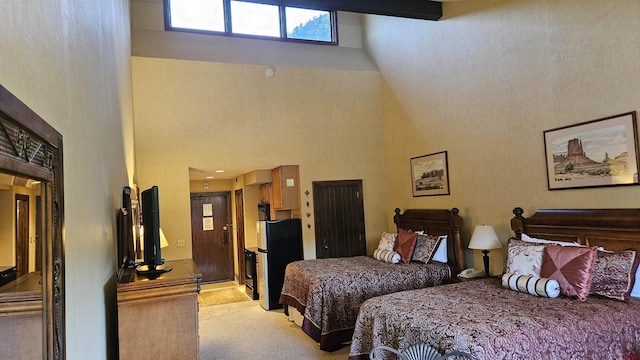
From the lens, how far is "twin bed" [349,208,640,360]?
7.83ft

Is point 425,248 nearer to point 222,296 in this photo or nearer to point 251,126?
point 251,126

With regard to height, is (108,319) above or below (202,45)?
below

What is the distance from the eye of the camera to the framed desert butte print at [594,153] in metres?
3.17

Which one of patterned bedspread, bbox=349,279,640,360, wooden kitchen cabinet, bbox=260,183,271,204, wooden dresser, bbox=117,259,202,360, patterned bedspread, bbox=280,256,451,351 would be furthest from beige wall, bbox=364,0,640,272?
wooden dresser, bbox=117,259,202,360

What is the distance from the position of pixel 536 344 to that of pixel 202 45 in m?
5.53

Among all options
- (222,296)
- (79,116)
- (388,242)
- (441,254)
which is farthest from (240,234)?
(79,116)

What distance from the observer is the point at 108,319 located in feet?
6.88

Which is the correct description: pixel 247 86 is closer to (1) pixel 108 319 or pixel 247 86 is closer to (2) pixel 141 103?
(2) pixel 141 103

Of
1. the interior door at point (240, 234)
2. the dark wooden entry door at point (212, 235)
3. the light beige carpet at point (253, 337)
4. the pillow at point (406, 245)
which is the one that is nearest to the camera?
the light beige carpet at point (253, 337)

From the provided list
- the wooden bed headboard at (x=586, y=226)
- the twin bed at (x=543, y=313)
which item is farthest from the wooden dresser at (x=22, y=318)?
the wooden bed headboard at (x=586, y=226)

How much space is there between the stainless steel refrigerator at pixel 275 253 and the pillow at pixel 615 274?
13.3 feet

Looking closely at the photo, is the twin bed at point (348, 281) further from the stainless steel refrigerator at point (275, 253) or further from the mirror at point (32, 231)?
the mirror at point (32, 231)

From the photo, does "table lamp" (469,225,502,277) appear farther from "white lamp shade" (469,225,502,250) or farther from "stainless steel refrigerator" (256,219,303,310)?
"stainless steel refrigerator" (256,219,303,310)

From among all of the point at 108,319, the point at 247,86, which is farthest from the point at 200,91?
the point at 108,319
